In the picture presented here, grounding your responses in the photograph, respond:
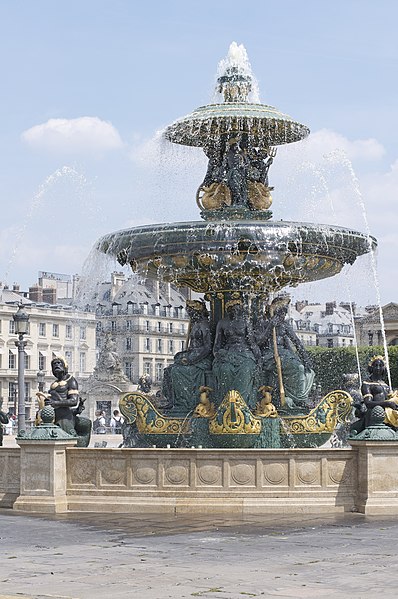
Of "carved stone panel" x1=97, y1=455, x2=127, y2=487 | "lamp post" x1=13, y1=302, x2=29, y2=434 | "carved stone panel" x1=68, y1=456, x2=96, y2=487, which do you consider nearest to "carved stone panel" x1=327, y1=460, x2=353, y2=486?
"carved stone panel" x1=97, y1=455, x2=127, y2=487

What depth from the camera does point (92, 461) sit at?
15.7 m

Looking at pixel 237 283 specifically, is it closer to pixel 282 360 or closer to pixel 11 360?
pixel 282 360

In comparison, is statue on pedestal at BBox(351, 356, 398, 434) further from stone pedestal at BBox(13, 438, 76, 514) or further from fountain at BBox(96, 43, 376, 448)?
stone pedestal at BBox(13, 438, 76, 514)

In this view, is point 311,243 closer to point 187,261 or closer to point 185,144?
point 187,261

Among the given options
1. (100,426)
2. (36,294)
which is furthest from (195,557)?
(36,294)

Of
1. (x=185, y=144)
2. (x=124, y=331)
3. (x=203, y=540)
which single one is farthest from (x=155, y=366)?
(x=203, y=540)

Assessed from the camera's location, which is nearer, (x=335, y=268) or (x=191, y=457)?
(x=191, y=457)

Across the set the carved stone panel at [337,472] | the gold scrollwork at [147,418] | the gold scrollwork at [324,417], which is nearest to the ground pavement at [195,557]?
the carved stone panel at [337,472]

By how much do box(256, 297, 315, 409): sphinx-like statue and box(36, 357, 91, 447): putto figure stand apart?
3446mm

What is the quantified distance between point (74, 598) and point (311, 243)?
33.3 ft

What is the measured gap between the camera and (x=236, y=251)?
720 inches

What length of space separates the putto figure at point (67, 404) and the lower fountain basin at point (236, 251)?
2548 mm

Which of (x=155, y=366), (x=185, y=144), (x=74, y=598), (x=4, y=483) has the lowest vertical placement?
(x=74, y=598)

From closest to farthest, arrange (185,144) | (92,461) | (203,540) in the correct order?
(203,540) < (92,461) < (185,144)
